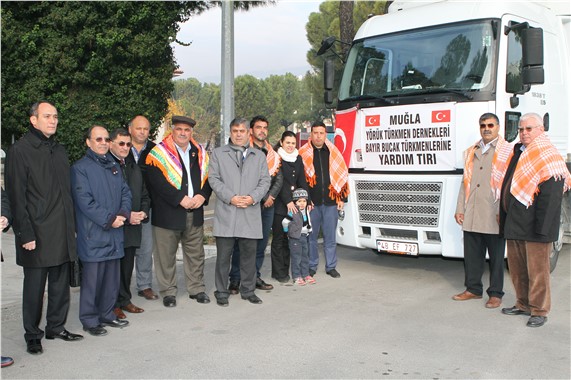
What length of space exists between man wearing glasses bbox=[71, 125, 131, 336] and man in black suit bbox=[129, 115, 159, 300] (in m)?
0.94

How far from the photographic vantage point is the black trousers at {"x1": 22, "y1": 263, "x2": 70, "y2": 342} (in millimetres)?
4828

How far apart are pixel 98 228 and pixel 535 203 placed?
387 cm

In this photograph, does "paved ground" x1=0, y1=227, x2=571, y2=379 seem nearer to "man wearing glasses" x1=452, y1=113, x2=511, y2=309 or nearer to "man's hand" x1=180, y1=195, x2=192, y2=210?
"man wearing glasses" x1=452, y1=113, x2=511, y2=309

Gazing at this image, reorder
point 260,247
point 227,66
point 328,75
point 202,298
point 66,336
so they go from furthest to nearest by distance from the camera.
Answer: point 227,66, point 328,75, point 260,247, point 202,298, point 66,336

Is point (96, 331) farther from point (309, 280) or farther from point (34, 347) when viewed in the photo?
point (309, 280)

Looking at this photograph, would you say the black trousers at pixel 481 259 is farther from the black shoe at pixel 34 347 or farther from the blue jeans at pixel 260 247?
the black shoe at pixel 34 347

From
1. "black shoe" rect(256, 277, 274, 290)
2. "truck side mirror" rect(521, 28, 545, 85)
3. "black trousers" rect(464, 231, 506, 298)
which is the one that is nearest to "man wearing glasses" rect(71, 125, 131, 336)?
"black shoe" rect(256, 277, 274, 290)

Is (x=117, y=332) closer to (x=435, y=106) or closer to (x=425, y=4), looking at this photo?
(x=435, y=106)

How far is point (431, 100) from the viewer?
22.8 ft

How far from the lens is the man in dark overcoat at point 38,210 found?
15.4 ft

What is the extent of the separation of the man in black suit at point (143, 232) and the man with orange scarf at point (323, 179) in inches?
76.8

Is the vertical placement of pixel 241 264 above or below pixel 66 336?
above

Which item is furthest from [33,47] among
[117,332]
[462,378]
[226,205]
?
[462,378]

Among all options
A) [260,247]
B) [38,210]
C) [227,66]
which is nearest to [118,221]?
[38,210]
